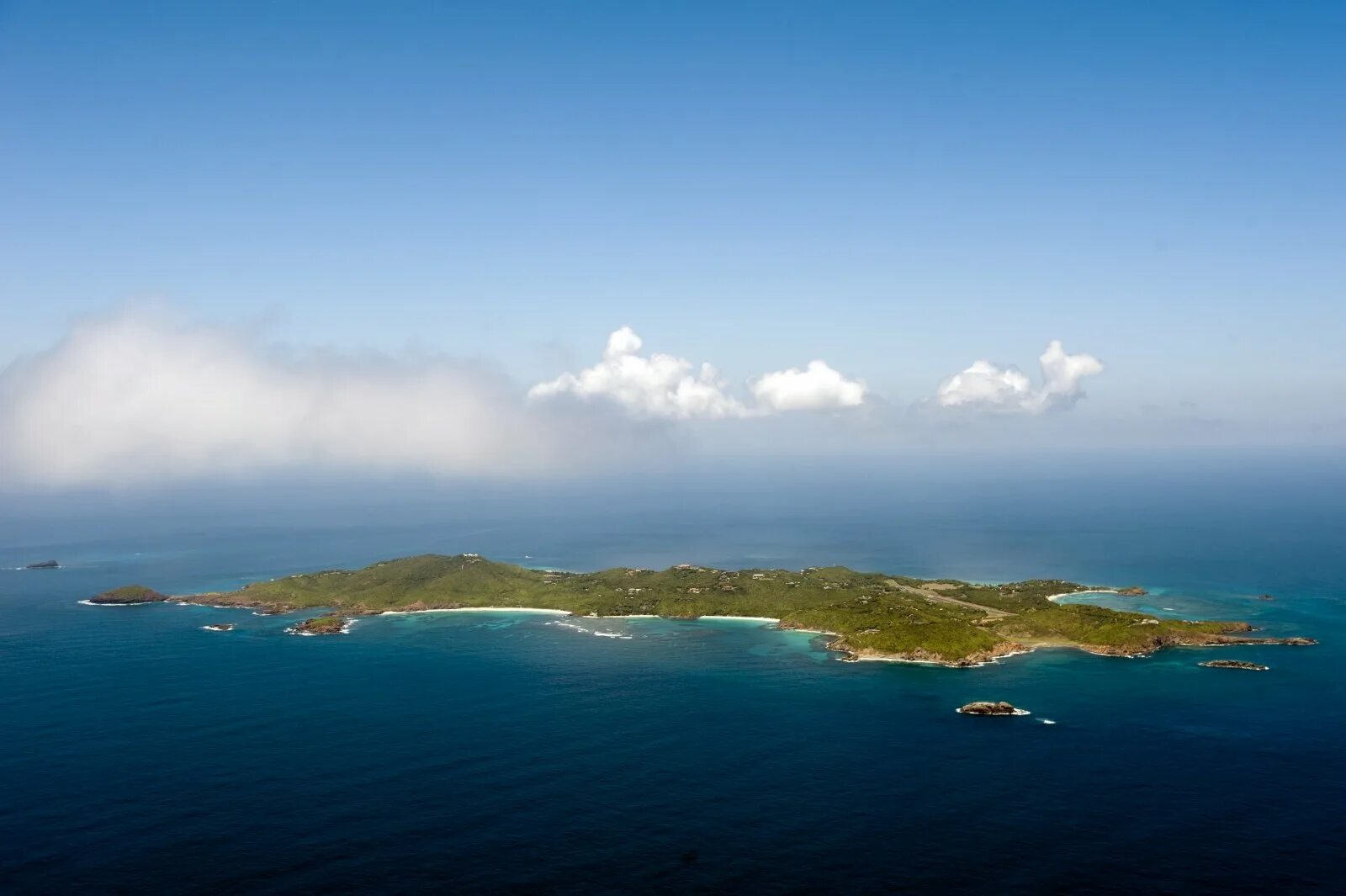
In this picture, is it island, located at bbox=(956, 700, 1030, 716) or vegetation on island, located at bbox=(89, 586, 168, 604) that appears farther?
vegetation on island, located at bbox=(89, 586, 168, 604)

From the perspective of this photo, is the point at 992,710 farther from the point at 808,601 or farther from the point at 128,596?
the point at 128,596

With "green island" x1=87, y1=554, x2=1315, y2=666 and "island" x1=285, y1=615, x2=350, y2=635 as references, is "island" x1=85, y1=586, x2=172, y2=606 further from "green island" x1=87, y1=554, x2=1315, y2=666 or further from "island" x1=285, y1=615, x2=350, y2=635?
"island" x1=285, y1=615, x2=350, y2=635

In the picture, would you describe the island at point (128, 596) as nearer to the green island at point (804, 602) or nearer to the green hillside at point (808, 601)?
the green island at point (804, 602)

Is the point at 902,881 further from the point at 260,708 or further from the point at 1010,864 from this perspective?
the point at 260,708

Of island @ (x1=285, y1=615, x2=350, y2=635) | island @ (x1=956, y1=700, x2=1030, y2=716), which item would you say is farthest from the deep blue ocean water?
island @ (x1=285, y1=615, x2=350, y2=635)

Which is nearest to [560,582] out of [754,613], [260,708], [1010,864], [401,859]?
[754,613]

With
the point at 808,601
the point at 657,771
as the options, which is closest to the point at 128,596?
the point at 808,601
